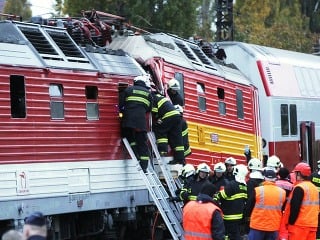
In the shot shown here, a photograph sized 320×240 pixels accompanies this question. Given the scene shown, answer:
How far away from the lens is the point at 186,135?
15.9 metres

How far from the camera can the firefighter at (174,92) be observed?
1591 centimetres

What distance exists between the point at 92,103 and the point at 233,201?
10.0ft

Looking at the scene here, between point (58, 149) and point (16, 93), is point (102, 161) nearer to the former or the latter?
point (58, 149)

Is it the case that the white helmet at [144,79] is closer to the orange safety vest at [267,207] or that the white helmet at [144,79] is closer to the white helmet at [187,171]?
the white helmet at [187,171]

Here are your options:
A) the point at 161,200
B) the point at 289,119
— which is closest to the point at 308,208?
the point at 161,200

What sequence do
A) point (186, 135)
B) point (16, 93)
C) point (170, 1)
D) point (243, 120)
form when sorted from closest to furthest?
point (16, 93) < point (186, 135) < point (243, 120) < point (170, 1)

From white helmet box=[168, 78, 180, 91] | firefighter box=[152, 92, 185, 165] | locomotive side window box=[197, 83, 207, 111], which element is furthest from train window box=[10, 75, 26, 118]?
locomotive side window box=[197, 83, 207, 111]

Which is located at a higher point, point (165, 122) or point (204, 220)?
point (165, 122)

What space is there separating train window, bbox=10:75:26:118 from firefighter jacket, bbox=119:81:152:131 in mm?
2117

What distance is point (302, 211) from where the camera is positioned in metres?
13.0

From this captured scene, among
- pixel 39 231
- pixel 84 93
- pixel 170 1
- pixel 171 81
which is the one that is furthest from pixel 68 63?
pixel 170 1

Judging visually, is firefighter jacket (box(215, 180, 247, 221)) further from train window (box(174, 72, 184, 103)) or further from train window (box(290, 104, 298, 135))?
train window (box(290, 104, 298, 135))

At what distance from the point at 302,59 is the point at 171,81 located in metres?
9.82

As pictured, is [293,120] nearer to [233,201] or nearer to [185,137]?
[185,137]
